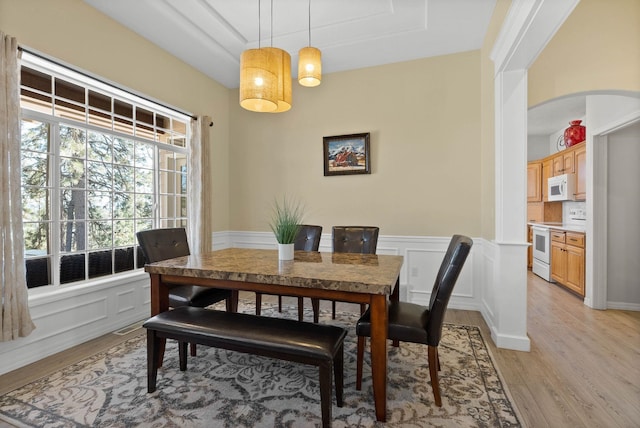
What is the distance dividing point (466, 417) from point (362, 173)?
2.73 m

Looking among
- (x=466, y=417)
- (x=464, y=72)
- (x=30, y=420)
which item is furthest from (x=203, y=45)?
(x=466, y=417)

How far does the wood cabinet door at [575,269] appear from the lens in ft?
12.6

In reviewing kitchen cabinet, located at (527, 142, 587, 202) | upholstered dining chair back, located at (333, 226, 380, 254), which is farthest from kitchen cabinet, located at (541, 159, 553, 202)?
upholstered dining chair back, located at (333, 226, 380, 254)

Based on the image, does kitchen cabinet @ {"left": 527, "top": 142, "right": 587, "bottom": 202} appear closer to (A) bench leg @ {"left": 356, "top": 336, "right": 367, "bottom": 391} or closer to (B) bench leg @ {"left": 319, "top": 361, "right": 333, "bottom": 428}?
(A) bench leg @ {"left": 356, "top": 336, "right": 367, "bottom": 391}

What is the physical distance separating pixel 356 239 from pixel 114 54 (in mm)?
2896

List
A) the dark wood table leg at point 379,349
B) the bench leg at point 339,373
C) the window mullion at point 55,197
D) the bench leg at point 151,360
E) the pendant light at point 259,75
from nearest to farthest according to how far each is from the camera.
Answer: the dark wood table leg at point 379,349 < the bench leg at point 339,373 < the bench leg at point 151,360 < the pendant light at point 259,75 < the window mullion at point 55,197

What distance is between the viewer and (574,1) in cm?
169

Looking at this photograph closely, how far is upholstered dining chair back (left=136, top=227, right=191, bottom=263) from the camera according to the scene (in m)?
2.29

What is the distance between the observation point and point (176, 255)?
258 centimetres

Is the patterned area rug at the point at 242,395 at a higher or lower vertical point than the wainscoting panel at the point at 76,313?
lower

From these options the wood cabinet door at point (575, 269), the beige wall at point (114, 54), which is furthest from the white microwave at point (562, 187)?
the beige wall at point (114, 54)

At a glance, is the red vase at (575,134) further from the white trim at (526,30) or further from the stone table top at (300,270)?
the stone table top at (300,270)

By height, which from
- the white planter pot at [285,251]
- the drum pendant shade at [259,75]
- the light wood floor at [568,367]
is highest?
the drum pendant shade at [259,75]

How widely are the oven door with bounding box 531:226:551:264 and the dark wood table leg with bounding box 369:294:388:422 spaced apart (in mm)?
4608
